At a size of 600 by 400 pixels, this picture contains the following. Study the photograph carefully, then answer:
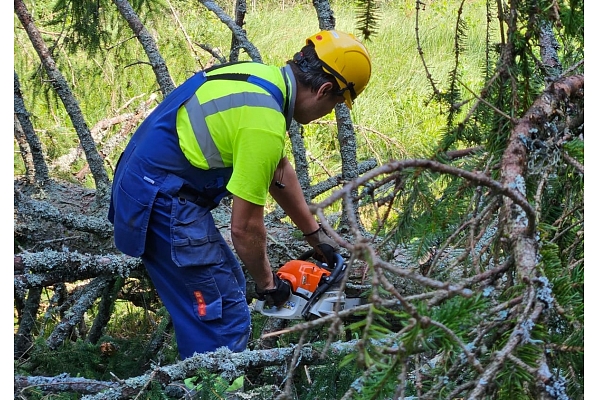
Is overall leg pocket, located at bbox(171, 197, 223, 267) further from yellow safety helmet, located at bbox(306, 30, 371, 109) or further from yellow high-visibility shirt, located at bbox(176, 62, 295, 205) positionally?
yellow safety helmet, located at bbox(306, 30, 371, 109)

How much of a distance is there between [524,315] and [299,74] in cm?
182

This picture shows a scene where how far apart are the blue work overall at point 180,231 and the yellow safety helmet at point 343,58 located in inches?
9.3

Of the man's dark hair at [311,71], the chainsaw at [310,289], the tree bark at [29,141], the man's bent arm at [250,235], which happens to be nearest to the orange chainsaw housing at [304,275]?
the chainsaw at [310,289]

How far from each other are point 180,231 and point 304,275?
0.56 m

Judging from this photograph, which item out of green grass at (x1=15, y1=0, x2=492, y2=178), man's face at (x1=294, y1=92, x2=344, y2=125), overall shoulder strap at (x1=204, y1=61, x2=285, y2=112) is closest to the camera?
overall shoulder strap at (x1=204, y1=61, x2=285, y2=112)

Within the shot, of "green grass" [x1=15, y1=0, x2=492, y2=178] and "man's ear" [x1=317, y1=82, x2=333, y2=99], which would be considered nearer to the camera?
"man's ear" [x1=317, y1=82, x2=333, y2=99]

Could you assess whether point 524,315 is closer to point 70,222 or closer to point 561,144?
point 561,144

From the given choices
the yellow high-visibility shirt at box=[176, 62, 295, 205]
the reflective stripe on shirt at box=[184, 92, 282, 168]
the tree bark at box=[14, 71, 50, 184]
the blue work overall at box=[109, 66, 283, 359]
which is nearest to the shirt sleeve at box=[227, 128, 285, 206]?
the yellow high-visibility shirt at box=[176, 62, 295, 205]

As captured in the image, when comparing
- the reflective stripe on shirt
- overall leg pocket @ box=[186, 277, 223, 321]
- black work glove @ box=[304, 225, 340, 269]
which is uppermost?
the reflective stripe on shirt

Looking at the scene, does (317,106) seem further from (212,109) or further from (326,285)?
(326,285)

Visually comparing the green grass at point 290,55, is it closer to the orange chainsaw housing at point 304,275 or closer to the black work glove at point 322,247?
the black work glove at point 322,247

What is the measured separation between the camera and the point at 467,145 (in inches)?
66.2

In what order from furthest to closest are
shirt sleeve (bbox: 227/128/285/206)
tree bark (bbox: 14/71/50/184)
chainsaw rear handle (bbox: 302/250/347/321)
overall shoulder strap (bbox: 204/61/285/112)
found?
tree bark (bbox: 14/71/50/184) → chainsaw rear handle (bbox: 302/250/347/321) → overall shoulder strap (bbox: 204/61/285/112) → shirt sleeve (bbox: 227/128/285/206)

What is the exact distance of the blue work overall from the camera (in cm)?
255
